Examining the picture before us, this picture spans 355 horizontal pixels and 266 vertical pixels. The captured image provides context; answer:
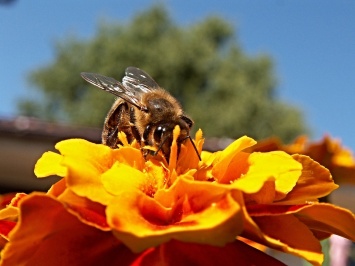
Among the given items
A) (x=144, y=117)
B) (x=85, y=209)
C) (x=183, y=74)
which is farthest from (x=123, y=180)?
(x=183, y=74)

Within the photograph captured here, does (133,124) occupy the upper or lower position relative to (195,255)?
upper

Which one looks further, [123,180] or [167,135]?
Result: [167,135]

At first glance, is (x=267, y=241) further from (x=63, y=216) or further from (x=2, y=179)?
(x=2, y=179)

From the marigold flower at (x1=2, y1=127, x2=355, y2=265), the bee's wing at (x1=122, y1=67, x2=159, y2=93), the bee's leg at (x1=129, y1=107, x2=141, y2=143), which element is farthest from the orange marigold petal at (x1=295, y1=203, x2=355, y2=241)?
the bee's wing at (x1=122, y1=67, x2=159, y2=93)

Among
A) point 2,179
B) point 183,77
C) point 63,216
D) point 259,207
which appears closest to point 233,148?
point 259,207

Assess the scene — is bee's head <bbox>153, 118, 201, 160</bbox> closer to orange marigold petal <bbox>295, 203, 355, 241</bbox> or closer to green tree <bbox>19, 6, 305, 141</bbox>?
orange marigold petal <bbox>295, 203, 355, 241</bbox>

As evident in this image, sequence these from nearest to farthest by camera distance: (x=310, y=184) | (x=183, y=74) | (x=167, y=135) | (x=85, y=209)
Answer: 1. (x=85, y=209)
2. (x=310, y=184)
3. (x=167, y=135)
4. (x=183, y=74)

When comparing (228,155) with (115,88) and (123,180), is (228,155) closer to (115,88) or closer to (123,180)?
(123,180)
